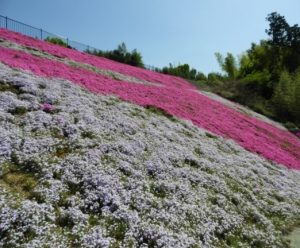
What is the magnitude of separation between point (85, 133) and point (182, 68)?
53.3 meters

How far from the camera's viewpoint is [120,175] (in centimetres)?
1205

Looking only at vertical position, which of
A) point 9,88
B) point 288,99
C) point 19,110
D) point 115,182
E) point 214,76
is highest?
point 9,88

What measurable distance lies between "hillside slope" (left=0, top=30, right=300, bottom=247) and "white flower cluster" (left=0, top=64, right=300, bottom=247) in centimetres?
4

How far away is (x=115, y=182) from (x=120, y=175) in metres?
0.66

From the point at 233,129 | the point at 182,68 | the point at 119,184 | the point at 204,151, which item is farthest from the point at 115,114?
the point at 182,68

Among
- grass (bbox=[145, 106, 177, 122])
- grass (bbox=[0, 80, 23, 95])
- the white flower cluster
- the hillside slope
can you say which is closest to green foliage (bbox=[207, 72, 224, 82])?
the hillside slope

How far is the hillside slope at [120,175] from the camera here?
9.25 meters

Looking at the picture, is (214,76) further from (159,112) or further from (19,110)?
(19,110)

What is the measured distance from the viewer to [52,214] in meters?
9.09

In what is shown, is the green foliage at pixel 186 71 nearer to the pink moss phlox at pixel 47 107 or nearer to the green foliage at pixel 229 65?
the green foliage at pixel 229 65

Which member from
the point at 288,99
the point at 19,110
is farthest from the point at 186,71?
the point at 19,110

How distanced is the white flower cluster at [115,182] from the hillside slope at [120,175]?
0.04 m

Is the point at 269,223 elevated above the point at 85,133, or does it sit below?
below

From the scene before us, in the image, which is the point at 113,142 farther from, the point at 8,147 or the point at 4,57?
the point at 4,57
